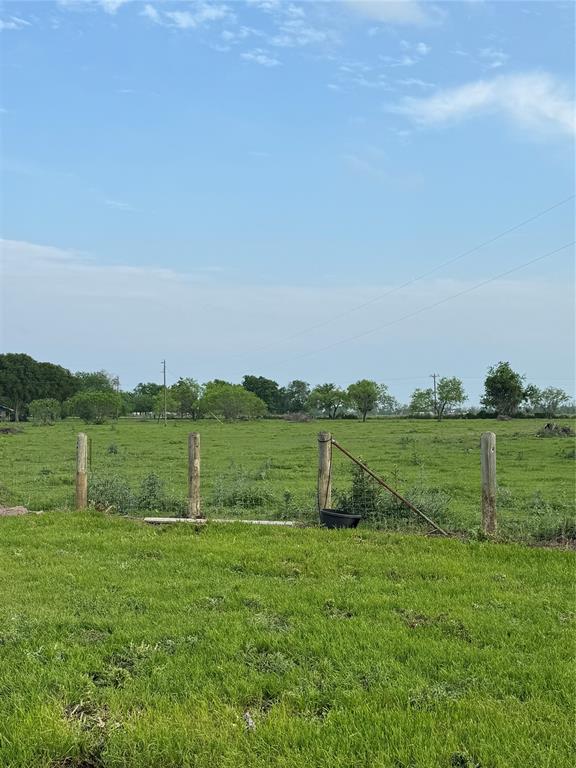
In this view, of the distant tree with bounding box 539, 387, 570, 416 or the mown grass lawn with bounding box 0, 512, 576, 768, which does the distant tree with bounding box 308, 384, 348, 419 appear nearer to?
the distant tree with bounding box 539, 387, 570, 416

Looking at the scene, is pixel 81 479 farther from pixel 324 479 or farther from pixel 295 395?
pixel 295 395

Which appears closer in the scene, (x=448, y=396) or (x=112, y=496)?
(x=112, y=496)

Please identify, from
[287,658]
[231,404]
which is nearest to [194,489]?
[287,658]

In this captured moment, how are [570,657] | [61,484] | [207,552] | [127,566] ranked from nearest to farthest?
[570,657], [127,566], [207,552], [61,484]

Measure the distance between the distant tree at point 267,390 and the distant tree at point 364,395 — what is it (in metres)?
38.4

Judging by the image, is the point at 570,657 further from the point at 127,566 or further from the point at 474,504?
the point at 474,504

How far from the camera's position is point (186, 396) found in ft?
328

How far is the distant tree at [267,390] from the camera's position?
→ 140 meters

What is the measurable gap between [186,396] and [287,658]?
96.3 metres

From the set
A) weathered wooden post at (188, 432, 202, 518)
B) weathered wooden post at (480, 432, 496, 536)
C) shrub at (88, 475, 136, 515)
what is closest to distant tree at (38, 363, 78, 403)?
shrub at (88, 475, 136, 515)

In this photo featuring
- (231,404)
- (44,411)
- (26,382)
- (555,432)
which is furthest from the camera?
(26,382)

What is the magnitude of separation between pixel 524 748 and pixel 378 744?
2.61 ft

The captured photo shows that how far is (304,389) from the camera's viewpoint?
13862 cm

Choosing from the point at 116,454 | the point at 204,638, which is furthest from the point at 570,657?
the point at 116,454
